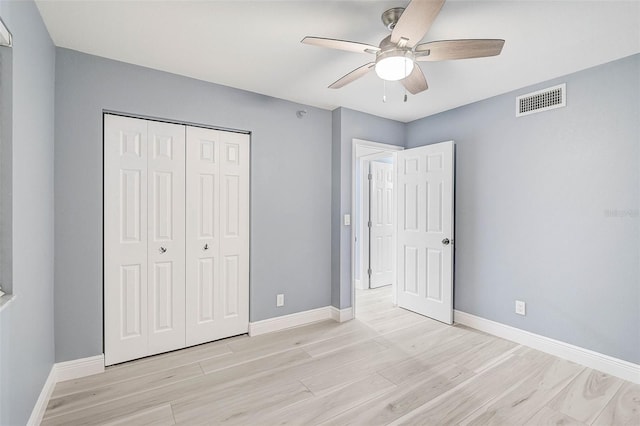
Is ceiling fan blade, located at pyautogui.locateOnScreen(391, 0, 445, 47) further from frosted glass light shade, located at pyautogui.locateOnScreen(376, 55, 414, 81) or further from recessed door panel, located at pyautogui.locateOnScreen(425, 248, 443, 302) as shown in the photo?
recessed door panel, located at pyautogui.locateOnScreen(425, 248, 443, 302)

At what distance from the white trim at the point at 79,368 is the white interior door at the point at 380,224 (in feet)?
11.8

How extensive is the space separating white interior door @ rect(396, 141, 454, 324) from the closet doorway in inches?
79.2

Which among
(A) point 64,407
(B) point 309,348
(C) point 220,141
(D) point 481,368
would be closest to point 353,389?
(B) point 309,348

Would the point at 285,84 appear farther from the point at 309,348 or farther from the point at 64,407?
the point at 64,407

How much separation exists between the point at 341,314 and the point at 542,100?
292 centimetres

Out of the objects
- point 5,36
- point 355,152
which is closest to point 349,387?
point 355,152

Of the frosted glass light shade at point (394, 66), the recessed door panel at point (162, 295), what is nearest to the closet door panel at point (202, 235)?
the recessed door panel at point (162, 295)

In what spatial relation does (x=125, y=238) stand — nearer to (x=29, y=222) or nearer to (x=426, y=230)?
(x=29, y=222)

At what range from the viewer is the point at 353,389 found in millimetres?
2180

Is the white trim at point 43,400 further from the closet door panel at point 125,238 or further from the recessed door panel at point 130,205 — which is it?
the recessed door panel at point 130,205

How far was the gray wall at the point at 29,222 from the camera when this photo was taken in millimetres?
1460

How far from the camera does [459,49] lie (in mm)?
1716

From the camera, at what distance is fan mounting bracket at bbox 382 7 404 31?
1729 mm

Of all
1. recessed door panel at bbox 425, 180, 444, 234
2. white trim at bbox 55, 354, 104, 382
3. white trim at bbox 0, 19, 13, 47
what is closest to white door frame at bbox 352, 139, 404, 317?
recessed door panel at bbox 425, 180, 444, 234
